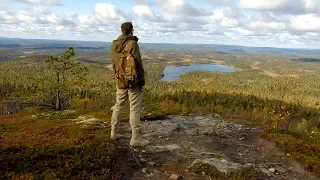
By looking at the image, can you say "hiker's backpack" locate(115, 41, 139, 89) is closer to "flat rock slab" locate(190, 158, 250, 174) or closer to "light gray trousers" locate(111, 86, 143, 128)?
"light gray trousers" locate(111, 86, 143, 128)

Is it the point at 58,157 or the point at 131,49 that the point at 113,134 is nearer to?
the point at 58,157

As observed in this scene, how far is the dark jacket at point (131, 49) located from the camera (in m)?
9.50

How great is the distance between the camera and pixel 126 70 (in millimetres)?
9688

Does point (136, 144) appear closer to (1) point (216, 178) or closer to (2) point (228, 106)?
(1) point (216, 178)

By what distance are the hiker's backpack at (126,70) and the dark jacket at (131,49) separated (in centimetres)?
13

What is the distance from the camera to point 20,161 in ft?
27.0

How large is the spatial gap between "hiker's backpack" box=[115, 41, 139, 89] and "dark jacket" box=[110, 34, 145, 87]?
13cm

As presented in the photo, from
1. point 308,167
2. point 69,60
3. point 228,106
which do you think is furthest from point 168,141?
point 228,106

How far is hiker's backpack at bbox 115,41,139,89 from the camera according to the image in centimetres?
959

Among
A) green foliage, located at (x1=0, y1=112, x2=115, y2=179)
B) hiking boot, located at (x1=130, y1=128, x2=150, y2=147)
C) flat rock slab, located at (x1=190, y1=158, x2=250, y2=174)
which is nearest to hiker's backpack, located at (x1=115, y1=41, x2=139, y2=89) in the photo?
hiking boot, located at (x1=130, y1=128, x2=150, y2=147)

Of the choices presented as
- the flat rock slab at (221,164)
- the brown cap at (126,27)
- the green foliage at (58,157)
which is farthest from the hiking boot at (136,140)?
the brown cap at (126,27)

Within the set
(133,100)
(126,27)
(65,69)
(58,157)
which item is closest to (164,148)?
(133,100)

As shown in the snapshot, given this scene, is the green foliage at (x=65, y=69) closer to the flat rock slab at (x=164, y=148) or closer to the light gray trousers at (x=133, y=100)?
the light gray trousers at (x=133, y=100)

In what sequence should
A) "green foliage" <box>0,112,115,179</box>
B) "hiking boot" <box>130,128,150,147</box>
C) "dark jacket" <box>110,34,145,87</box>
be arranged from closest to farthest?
"green foliage" <box>0,112,115,179</box> → "dark jacket" <box>110,34,145,87</box> → "hiking boot" <box>130,128,150,147</box>
